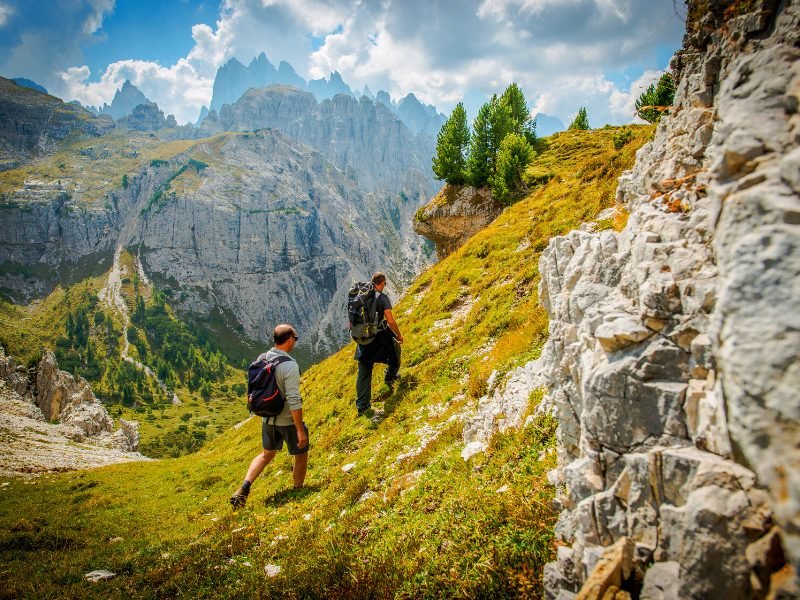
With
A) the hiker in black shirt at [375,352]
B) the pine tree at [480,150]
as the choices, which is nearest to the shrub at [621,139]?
the hiker in black shirt at [375,352]

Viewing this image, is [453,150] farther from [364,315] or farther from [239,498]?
[239,498]

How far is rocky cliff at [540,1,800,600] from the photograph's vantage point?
2385 mm

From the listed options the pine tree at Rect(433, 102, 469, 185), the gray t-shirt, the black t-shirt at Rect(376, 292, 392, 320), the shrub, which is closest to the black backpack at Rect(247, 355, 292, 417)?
the gray t-shirt

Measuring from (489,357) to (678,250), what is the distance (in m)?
7.68

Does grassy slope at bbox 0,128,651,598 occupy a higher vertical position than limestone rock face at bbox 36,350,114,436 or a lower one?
higher

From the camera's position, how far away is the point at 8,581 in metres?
7.62

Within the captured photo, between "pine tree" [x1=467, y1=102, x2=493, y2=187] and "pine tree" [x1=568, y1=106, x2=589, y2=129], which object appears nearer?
"pine tree" [x1=467, y1=102, x2=493, y2=187]

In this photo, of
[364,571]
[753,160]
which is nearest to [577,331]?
[753,160]

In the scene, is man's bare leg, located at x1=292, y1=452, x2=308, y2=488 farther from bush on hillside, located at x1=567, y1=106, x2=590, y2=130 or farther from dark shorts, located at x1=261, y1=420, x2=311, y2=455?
bush on hillside, located at x1=567, y1=106, x2=590, y2=130

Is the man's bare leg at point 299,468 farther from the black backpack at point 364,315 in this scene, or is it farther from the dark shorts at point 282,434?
the black backpack at point 364,315

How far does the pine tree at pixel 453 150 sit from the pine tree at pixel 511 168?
12011 millimetres

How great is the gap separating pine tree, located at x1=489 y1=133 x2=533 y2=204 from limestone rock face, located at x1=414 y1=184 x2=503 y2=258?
13.5 ft

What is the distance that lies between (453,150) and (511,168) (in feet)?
52.0

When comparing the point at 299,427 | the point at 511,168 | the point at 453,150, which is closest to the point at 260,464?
the point at 299,427
